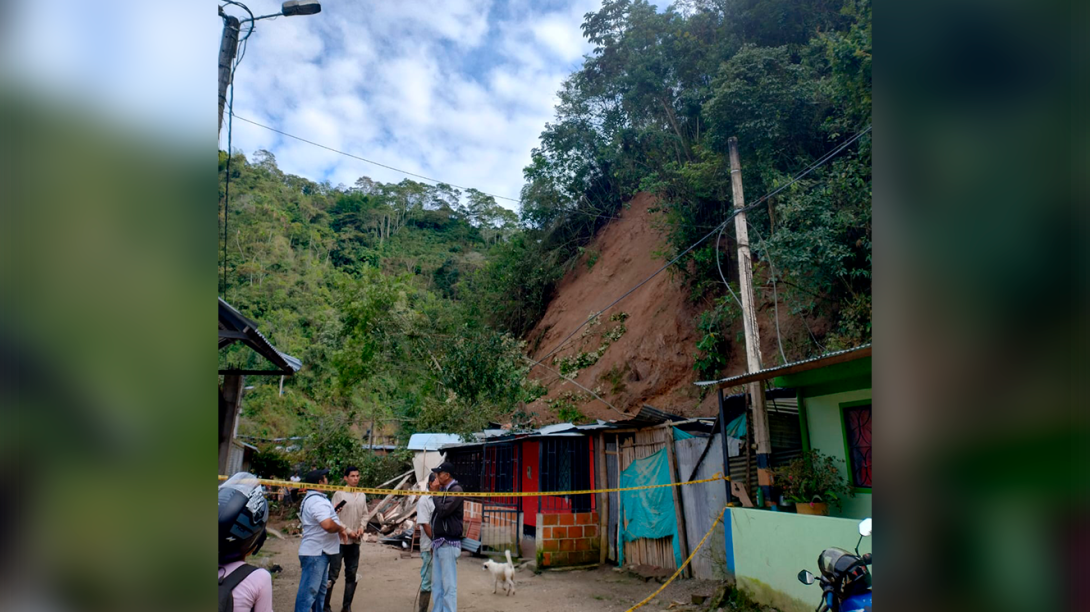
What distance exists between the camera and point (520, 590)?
8953 millimetres

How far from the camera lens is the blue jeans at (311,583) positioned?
5.75 m

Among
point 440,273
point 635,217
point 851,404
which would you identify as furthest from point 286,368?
point 440,273

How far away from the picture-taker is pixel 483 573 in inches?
410

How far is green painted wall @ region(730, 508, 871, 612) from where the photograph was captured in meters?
5.93

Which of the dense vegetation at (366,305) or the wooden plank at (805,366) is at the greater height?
the dense vegetation at (366,305)

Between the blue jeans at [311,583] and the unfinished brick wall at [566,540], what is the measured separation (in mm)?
5093

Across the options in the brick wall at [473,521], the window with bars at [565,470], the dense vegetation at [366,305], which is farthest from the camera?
the dense vegetation at [366,305]

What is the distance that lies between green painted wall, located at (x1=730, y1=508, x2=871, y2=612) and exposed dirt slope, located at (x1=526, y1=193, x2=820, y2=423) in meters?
8.67

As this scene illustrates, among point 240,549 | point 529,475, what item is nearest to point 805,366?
point 240,549

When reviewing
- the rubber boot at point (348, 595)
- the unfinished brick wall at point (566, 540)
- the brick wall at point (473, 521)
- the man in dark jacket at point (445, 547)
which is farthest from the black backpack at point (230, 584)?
the brick wall at point (473, 521)

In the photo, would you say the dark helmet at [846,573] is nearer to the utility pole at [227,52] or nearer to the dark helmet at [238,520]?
the dark helmet at [238,520]
